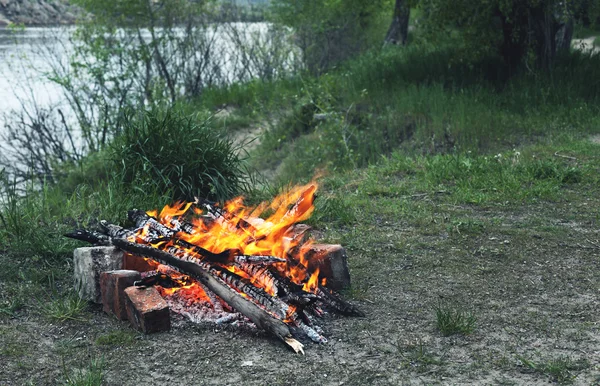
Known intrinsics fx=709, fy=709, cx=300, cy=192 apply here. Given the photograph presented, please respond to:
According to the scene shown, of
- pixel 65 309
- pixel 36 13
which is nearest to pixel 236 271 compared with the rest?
pixel 65 309

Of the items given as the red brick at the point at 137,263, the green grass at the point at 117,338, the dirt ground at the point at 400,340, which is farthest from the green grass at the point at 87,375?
the red brick at the point at 137,263

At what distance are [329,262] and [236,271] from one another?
63 cm

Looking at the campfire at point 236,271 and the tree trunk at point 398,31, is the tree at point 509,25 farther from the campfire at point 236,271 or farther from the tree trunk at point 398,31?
the campfire at point 236,271

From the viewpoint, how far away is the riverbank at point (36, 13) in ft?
51.7

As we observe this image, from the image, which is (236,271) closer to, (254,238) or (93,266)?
(254,238)

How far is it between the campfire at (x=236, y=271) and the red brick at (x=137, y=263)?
0.02 m

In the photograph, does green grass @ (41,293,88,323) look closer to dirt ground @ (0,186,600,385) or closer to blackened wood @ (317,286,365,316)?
dirt ground @ (0,186,600,385)

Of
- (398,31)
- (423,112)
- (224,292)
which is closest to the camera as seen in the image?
(224,292)

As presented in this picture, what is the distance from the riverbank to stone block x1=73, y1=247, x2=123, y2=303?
493 inches

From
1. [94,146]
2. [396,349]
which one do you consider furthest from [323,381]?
[94,146]

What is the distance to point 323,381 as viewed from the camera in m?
3.33

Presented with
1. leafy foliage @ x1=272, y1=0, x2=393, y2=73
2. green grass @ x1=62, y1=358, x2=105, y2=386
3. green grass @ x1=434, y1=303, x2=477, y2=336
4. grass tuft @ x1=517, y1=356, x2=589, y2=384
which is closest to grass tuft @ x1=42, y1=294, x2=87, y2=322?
green grass @ x1=62, y1=358, x2=105, y2=386

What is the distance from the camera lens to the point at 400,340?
375 cm

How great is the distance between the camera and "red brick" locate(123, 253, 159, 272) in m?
4.29
